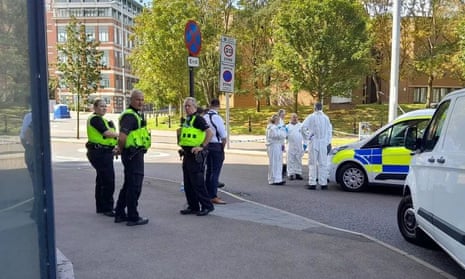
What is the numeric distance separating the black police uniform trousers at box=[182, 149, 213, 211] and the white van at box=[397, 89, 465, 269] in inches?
117

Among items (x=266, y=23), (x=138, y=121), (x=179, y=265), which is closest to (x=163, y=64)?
(x=266, y=23)

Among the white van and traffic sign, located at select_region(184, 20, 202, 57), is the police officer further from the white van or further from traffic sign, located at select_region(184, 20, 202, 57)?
the white van

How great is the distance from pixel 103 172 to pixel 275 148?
15.2ft

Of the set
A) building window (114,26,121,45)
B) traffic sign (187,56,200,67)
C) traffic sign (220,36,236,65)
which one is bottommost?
traffic sign (187,56,200,67)

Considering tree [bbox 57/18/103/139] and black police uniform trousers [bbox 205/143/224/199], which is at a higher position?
tree [bbox 57/18/103/139]

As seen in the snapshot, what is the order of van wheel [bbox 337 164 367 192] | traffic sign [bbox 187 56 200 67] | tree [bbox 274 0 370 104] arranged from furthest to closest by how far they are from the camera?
1. tree [bbox 274 0 370 104]
2. van wheel [bbox 337 164 367 192]
3. traffic sign [bbox 187 56 200 67]

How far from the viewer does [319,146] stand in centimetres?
959

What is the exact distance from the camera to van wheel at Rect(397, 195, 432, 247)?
5445 mm

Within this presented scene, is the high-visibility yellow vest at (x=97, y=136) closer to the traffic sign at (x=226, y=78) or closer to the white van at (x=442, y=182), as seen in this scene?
the white van at (x=442, y=182)

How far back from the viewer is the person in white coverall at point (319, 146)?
959 centimetres

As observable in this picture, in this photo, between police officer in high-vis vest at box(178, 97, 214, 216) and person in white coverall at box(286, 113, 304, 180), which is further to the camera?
person in white coverall at box(286, 113, 304, 180)

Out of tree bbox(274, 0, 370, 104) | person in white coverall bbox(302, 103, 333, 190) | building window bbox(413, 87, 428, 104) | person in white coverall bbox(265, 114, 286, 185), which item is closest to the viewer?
person in white coverall bbox(302, 103, 333, 190)

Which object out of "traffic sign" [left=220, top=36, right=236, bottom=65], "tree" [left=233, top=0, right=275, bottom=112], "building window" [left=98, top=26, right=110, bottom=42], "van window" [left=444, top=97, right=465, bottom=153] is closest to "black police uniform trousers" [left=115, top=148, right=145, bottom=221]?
"van window" [left=444, top=97, right=465, bottom=153]

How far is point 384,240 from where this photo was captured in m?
5.76
